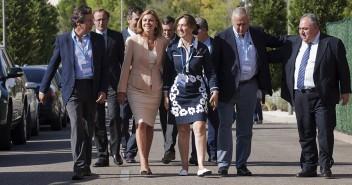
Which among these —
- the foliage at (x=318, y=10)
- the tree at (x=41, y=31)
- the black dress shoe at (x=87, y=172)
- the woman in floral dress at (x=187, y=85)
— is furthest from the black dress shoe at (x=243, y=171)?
the tree at (x=41, y=31)

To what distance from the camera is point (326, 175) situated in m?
13.4

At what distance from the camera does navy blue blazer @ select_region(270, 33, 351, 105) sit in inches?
534

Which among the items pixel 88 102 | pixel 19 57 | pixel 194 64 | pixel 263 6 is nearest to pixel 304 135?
pixel 194 64

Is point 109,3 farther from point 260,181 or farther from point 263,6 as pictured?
point 260,181

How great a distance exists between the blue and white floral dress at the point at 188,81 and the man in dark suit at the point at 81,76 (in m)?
0.82

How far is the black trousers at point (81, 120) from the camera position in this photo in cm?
1357

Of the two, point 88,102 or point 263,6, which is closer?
point 88,102

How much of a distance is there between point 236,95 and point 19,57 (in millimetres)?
47027

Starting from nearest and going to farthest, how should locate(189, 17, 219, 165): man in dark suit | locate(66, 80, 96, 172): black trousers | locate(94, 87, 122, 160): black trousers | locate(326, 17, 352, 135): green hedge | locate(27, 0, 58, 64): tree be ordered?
locate(66, 80, 96, 172): black trousers → locate(94, 87, 122, 160): black trousers → locate(189, 17, 219, 165): man in dark suit → locate(326, 17, 352, 135): green hedge → locate(27, 0, 58, 64): tree

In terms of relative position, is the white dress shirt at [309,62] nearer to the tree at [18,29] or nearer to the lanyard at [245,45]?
the lanyard at [245,45]

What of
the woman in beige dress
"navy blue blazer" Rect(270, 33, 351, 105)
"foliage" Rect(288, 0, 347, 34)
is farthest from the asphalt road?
"foliage" Rect(288, 0, 347, 34)

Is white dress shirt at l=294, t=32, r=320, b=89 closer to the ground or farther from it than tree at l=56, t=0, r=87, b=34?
closer to the ground

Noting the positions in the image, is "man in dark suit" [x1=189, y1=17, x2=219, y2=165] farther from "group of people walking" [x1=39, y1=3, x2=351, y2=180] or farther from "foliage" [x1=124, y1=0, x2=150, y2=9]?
"foliage" [x1=124, y1=0, x2=150, y2=9]

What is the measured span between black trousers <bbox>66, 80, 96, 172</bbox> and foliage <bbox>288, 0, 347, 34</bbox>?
19.6m
